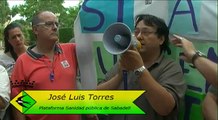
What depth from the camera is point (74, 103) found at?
251cm

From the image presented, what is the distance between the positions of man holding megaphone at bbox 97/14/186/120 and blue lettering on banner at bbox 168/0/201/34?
117mm

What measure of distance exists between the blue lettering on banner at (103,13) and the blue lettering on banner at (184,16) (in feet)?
1.02

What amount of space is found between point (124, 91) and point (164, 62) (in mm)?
314

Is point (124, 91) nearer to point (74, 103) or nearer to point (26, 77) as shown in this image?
point (74, 103)

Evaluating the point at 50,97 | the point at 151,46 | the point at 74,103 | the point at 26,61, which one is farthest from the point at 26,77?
the point at 151,46

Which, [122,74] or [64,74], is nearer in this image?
[122,74]

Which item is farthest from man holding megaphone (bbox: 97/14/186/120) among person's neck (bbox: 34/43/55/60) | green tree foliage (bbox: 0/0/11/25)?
green tree foliage (bbox: 0/0/11/25)

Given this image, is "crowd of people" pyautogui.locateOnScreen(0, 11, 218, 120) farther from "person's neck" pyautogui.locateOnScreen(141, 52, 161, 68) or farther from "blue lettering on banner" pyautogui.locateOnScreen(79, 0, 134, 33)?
"blue lettering on banner" pyautogui.locateOnScreen(79, 0, 134, 33)

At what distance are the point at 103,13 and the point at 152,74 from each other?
0.66m

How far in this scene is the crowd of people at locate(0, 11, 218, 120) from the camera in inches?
83.7

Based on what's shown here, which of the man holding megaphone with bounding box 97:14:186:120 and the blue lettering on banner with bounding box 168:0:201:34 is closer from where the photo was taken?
the man holding megaphone with bounding box 97:14:186:120

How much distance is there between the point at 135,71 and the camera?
2170 millimetres

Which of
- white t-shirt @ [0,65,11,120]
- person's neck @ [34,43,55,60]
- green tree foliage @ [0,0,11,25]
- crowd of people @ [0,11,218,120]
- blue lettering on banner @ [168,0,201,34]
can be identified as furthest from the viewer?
green tree foliage @ [0,0,11,25]

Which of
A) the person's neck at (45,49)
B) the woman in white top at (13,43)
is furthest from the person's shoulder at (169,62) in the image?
the woman in white top at (13,43)
